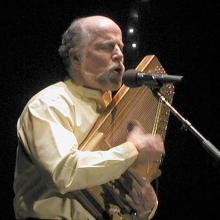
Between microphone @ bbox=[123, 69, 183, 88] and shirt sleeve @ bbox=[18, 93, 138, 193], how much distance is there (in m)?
0.27

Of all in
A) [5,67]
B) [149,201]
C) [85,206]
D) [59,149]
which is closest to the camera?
[59,149]

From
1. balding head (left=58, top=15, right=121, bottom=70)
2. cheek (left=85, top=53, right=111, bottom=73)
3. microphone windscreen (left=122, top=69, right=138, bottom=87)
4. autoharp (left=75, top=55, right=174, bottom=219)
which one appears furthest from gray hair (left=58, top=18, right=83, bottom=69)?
microphone windscreen (left=122, top=69, right=138, bottom=87)

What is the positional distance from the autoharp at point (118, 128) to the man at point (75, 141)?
0.05m

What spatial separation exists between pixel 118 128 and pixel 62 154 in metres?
0.39

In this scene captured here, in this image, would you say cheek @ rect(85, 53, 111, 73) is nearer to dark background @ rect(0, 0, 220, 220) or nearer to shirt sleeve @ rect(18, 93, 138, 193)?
shirt sleeve @ rect(18, 93, 138, 193)

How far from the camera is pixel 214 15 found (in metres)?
4.08

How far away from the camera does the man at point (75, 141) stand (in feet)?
6.62

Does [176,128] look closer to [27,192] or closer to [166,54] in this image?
[166,54]

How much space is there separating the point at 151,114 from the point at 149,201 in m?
0.47

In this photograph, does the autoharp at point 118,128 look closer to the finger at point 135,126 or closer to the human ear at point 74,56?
the finger at point 135,126

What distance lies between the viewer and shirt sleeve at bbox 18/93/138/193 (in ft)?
6.54

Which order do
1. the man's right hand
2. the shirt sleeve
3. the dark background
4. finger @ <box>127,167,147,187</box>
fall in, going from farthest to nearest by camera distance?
A: the dark background < finger @ <box>127,167,147,187</box> < the man's right hand < the shirt sleeve

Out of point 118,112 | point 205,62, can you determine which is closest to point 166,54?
point 205,62

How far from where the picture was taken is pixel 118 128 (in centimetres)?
231
